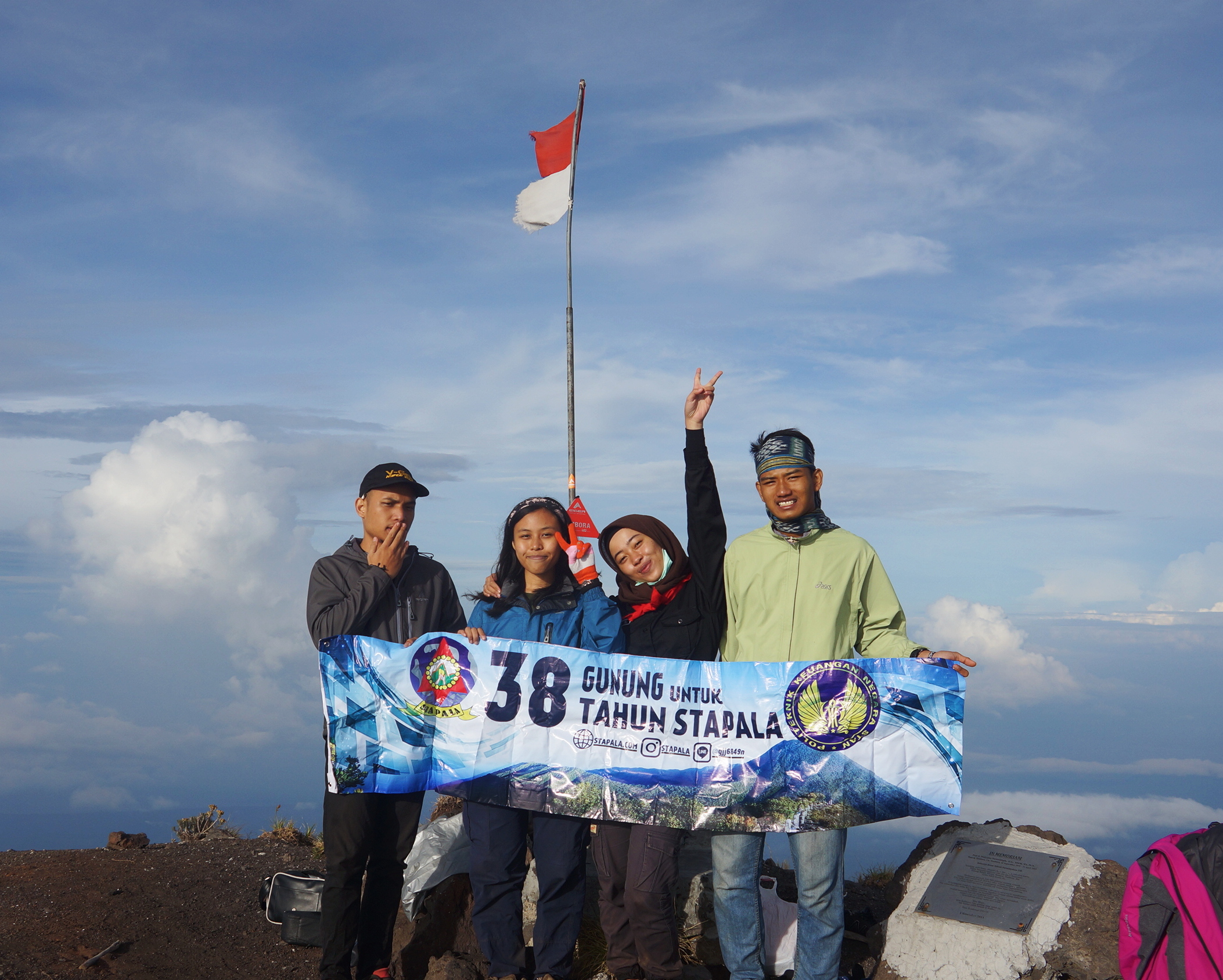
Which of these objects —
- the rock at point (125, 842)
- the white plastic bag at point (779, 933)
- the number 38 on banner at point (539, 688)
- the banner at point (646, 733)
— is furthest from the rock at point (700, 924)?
the rock at point (125, 842)

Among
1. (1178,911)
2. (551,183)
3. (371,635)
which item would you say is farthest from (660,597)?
(551,183)

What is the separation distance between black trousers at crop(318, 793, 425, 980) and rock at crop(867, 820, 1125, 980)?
126 inches

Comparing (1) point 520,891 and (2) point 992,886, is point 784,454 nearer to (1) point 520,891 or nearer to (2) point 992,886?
(1) point 520,891

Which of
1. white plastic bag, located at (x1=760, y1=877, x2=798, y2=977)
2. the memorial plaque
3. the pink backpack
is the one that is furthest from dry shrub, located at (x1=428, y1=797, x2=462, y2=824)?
the pink backpack

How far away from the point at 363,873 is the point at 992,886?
160 inches

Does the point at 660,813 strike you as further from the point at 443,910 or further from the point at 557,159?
the point at 557,159

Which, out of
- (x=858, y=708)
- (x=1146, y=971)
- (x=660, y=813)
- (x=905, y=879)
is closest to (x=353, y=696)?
(x=660, y=813)

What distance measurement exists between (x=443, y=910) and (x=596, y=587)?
2.57 m

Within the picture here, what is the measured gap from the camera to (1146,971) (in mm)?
4230

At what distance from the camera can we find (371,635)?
5.88m

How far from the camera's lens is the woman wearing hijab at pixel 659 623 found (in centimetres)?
533

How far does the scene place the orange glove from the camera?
5.71 metres

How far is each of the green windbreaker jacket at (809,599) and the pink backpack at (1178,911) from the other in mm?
1709

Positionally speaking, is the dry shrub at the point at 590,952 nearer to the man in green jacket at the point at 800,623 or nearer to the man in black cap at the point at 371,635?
the man in green jacket at the point at 800,623
